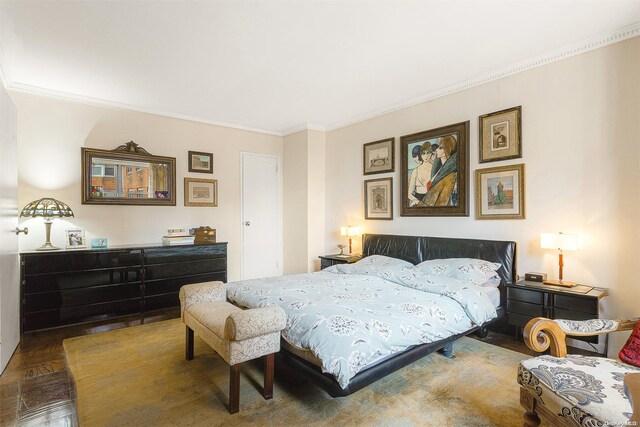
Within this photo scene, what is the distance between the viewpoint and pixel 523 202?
10.8ft

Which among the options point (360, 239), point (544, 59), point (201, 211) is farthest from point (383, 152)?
point (201, 211)

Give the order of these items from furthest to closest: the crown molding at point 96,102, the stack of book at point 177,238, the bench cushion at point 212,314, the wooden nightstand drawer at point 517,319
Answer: the stack of book at point 177,238 < the crown molding at point 96,102 < the wooden nightstand drawer at point 517,319 < the bench cushion at point 212,314

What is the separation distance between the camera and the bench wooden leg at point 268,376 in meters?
2.19

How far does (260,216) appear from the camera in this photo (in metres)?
5.63

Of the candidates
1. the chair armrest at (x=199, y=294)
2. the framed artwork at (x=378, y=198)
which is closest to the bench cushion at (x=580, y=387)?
the chair armrest at (x=199, y=294)

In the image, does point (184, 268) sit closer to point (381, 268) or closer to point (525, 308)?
point (381, 268)

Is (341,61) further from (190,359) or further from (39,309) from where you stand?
(39,309)

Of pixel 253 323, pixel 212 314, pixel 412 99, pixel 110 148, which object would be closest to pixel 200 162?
pixel 110 148

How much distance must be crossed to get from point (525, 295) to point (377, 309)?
1.57 metres

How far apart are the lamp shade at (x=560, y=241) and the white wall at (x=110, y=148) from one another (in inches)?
164

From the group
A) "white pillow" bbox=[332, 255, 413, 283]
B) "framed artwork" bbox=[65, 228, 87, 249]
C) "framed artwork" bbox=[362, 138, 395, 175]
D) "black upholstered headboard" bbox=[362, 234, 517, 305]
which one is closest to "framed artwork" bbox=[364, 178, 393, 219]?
"framed artwork" bbox=[362, 138, 395, 175]

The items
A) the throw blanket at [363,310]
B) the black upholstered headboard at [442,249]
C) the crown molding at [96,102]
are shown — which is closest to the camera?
the throw blanket at [363,310]

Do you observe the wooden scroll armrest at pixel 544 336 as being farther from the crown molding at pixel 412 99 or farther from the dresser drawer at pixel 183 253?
the dresser drawer at pixel 183 253

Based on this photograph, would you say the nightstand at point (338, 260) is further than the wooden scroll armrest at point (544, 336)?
Yes
